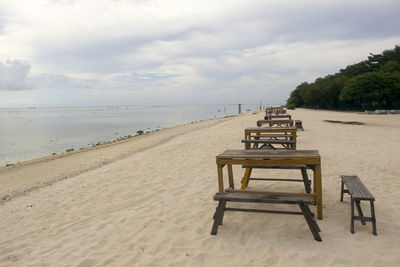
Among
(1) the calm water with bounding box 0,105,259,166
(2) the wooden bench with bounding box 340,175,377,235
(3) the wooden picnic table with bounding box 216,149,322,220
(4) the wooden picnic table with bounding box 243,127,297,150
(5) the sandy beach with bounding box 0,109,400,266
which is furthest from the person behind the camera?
(1) the calm water with bounding box 0,105,259,166

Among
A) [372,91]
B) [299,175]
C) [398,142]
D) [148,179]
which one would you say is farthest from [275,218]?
[372,91]

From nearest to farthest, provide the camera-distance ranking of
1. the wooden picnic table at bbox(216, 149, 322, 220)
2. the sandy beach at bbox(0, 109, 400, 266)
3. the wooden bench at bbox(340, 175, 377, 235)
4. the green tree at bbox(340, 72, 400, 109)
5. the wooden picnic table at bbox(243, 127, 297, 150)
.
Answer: the sandy beach at bbox(0, 109, 400, 266) → the wooden bench at bbox(340, 175, 377, 235) → the wooden picnic table at bbox(216, 149, 322, 220) → the wooden picnic table at bbox(243, 127, 297, 150) → the green tree at bbox(340, 72, 400, 109)

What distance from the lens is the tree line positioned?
38.9 meters

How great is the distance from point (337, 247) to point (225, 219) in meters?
1.47

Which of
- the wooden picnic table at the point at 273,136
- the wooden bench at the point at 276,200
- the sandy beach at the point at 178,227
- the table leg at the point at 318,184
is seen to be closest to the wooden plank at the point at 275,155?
the table leg at the point at 318,184

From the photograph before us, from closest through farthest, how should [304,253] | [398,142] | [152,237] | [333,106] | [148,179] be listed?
[304,253] < [152,237] < [148,179] < [398,142] < [333,106]

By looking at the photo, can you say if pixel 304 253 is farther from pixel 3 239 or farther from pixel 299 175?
pixel 3 239

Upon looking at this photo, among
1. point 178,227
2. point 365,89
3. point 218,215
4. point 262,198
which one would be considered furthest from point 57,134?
point 365,89

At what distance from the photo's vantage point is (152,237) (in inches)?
146

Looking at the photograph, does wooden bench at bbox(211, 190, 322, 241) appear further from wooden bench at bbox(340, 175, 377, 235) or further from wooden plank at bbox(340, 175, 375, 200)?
wooden plank at bbox(340, 175, 375, 200)

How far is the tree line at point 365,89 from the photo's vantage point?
38.9 m

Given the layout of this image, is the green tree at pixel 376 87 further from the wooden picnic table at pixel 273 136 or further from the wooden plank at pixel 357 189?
the wooden plank at pixel 357 189

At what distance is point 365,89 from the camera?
39.1 metres

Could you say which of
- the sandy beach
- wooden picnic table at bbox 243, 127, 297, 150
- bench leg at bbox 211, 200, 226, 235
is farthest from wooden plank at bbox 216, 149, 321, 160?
wooden picnic table at bbox 243, 127, 297, 150
